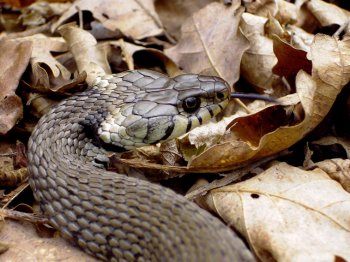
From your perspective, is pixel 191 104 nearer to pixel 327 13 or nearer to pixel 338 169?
pixel 338 169

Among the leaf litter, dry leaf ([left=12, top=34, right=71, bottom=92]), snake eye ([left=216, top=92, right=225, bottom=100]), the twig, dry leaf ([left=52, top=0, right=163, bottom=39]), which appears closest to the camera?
the leaf litter

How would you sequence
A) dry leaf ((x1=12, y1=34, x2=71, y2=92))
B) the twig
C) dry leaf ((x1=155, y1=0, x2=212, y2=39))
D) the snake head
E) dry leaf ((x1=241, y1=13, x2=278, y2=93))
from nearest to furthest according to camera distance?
the twig → the snake head → dry leaf ((x1=12, y1=34, x2=71, y2=92)) → dry leaf ((x1=241, y1=13, x2=278, y2=93)) → dry leaf ((x1=155, y1=0, x2=212, y2=39))

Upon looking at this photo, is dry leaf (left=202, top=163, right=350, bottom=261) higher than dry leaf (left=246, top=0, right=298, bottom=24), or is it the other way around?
dry leaf (left=246, top=0, right=298, bottom=24)

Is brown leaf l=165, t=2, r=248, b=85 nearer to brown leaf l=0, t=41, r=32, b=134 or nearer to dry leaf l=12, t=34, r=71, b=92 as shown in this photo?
dry leaf l=12, t=34, r=71, b=92

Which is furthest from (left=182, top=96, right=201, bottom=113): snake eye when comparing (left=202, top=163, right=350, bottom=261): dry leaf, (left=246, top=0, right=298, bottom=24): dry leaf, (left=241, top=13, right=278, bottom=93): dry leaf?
(left=246, top=0, right=298, bottom=24): dry leaf

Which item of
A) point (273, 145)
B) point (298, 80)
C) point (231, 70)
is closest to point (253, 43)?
point (231, 70)

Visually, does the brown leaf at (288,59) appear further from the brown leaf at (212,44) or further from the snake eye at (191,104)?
the snake eye at (191,104)

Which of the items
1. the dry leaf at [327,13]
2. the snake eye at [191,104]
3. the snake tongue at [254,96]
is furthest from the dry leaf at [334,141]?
the dry leaf at [327,13]

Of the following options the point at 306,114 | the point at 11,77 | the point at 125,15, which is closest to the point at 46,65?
the point at 11,77
